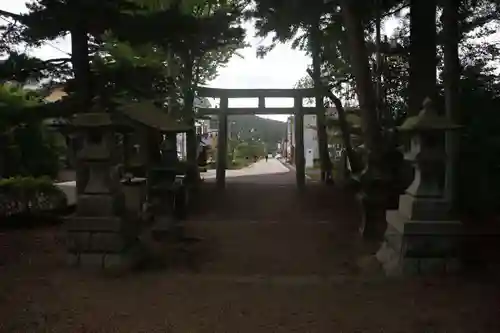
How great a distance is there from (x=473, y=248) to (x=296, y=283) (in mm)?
3174

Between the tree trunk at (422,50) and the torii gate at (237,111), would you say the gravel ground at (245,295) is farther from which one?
the torii gate at (237,111)

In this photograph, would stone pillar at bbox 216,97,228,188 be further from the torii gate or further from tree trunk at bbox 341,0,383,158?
tree trunk at bbox 341,0,383,158

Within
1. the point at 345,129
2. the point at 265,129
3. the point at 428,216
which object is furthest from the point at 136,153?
the point at 265,129

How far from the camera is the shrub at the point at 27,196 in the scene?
9.58 metres

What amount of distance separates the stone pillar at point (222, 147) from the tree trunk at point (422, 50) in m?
10.1

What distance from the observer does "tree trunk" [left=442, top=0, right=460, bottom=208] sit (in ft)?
28.5

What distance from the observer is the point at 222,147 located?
19.3 m

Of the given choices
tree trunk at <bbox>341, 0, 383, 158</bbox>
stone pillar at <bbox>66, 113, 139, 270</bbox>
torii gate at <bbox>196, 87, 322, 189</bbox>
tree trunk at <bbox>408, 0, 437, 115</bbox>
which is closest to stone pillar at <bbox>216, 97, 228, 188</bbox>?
torii gate at <bbox>196, 87, 322, 189</bbox>

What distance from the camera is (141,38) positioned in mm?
8680

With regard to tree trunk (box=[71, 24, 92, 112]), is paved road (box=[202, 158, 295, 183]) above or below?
below

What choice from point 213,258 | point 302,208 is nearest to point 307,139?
point 302,208

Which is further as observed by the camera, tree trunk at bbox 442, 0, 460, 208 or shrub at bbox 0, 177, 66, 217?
shrub at bbox 0, 177, 66, 217

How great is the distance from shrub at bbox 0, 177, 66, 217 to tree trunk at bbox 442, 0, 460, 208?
22.4ft

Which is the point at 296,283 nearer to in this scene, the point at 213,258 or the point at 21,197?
the point at 213,258
